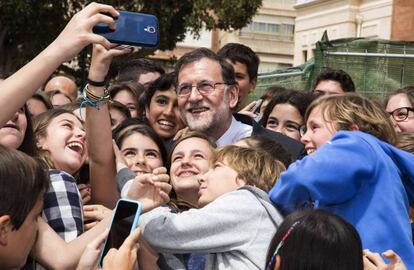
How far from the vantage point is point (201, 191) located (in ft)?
11.8

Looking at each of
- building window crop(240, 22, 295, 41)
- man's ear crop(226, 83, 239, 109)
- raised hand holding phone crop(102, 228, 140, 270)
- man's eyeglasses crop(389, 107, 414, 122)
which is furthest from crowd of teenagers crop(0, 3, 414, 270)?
building window crop(240, 22, 295, 41)

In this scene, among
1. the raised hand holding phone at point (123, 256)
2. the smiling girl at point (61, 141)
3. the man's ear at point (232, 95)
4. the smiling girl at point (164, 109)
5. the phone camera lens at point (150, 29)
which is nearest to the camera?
the raised hand holding phone at point (123, 256)

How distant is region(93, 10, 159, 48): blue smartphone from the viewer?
330 centimetres

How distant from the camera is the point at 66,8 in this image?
893 inches

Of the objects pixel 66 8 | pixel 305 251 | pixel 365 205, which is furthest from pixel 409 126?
pixel 66 8

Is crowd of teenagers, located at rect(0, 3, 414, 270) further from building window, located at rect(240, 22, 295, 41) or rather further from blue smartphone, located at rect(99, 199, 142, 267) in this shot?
building window, located at rect(240, 22, 295, 41)

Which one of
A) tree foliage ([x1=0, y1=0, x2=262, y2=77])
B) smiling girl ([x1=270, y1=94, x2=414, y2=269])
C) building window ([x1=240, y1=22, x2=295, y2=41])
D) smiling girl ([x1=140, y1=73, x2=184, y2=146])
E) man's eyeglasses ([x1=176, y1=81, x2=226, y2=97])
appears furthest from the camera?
building window ([x1=240, y1=22, x2=295, y2=41])

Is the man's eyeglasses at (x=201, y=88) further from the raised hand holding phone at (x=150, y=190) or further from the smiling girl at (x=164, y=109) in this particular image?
the raised hand holding phone at (x=150, y=190)

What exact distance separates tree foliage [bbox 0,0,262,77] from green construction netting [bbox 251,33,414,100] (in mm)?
12378

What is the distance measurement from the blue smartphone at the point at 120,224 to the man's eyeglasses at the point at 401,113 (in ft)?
11.2

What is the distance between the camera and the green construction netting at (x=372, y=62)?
9.41 meters

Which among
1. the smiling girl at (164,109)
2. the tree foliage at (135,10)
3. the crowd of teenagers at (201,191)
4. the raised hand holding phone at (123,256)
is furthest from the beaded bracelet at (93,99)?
the tree foliage at (135,10)

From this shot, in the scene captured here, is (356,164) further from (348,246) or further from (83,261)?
(83,261)

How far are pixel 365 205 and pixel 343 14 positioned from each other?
101 feet
